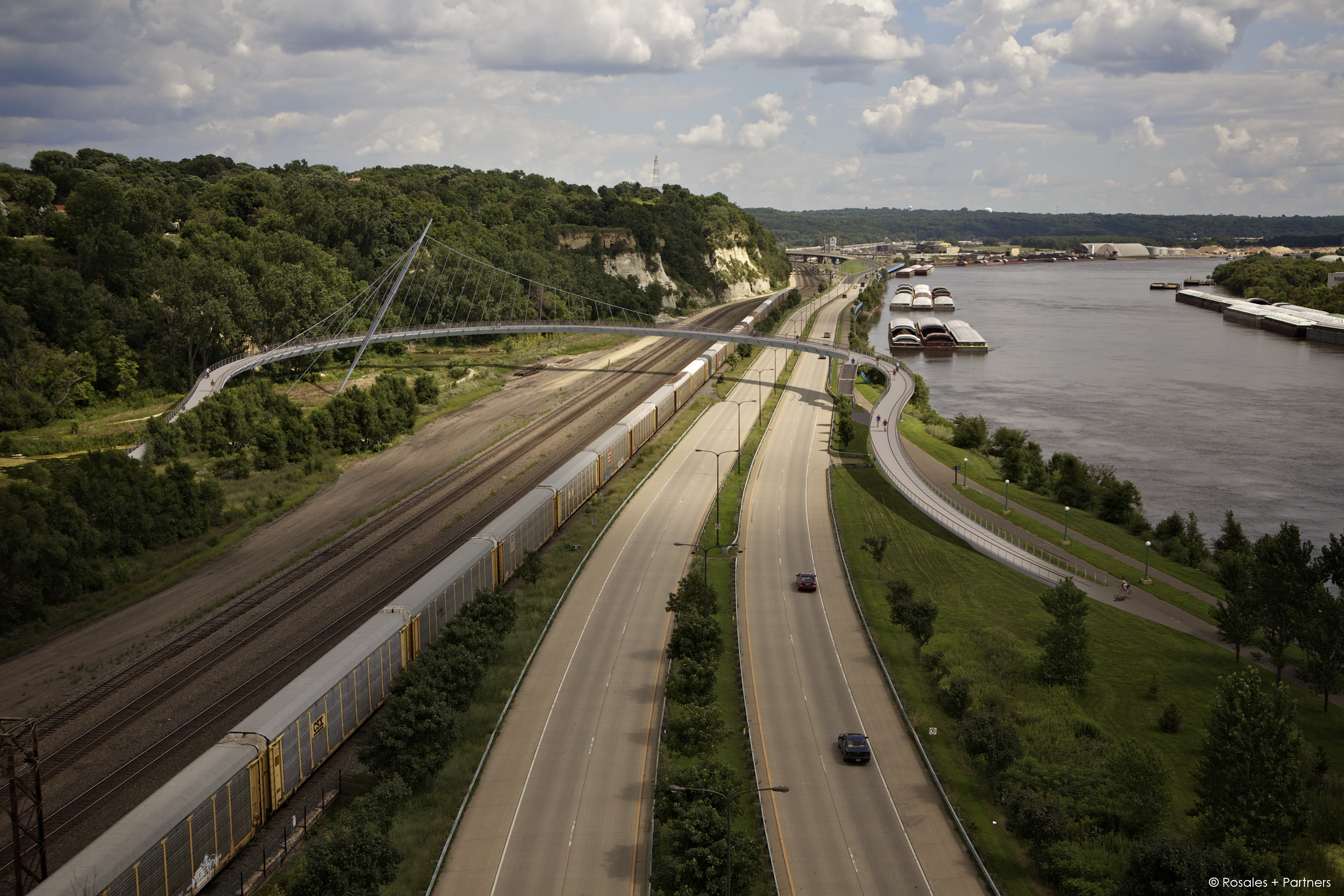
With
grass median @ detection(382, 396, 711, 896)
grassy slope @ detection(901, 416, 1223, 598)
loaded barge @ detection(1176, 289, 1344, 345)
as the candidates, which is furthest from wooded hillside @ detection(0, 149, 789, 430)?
loaded barge @ detection(1176, 289, 1344, 345)

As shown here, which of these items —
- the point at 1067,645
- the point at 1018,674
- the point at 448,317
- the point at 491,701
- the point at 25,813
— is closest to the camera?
the point at 25,813

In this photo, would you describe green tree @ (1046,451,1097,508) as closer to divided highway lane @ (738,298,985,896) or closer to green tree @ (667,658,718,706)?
divided highway lane @ (738,298,985,896)

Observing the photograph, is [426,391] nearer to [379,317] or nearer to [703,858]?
[379,317]

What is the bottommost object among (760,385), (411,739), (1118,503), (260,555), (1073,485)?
(260,555)

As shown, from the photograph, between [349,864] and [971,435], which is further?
[971,435]

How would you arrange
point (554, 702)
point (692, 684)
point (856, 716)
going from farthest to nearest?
point (554, 702) → point (856, 716) → point (692, 684)

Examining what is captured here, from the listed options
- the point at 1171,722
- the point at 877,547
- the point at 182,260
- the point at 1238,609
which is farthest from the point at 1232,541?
the point at 182,260

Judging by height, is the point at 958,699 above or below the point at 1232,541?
below
